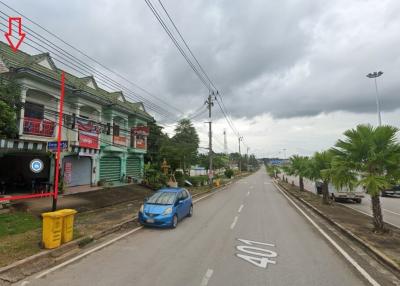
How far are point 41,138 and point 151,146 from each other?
806 inches

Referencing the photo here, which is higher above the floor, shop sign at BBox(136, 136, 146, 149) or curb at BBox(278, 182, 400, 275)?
shop sign at BBox(136, 136, 146, 149)

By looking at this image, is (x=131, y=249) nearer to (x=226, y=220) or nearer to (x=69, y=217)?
(x=69, y=217)

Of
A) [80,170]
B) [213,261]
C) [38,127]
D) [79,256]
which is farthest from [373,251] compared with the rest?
[80,170]

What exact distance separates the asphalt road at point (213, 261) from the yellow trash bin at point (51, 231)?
1252mm

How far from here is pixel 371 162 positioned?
36.2 ft

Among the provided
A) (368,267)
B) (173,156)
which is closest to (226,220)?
(368,267)

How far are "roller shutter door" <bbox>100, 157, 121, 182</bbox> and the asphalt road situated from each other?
13.8 meters

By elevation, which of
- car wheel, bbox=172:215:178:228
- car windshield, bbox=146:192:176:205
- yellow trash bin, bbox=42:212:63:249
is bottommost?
car wheel, bbox=172:215:178:228

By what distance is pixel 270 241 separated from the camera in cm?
976

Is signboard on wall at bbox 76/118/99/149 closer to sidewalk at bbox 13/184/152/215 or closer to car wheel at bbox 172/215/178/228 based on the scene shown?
sidewalk at bbox 13/184/152/215

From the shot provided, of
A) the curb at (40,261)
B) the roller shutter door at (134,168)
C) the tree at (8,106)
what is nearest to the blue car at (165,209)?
the curb at (40,261)

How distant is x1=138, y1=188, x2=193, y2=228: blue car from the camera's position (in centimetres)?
1145

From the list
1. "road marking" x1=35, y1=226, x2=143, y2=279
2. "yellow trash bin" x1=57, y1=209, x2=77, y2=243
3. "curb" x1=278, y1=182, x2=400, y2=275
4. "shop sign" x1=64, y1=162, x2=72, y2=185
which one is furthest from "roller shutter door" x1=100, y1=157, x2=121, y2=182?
"curb" x1=278, y1=182, x2=400, y2=275

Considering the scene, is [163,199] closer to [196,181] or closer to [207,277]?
[207,277]
